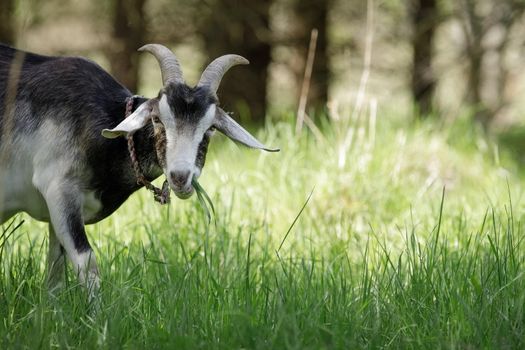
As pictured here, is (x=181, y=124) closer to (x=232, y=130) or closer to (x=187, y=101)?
(x=187, y=101)

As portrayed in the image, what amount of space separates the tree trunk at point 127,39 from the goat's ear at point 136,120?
25.3 ft

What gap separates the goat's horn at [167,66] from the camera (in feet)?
12.9

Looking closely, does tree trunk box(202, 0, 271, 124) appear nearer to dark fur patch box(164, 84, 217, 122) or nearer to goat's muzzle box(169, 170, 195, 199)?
dark fur patch box(164, 84, 217, 122)

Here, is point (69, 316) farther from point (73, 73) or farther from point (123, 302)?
point (73, 73)

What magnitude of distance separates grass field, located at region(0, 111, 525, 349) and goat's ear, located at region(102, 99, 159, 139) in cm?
58

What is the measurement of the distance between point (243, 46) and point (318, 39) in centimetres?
95

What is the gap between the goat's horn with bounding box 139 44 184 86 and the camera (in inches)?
154

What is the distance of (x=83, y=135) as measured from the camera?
4.13 metres

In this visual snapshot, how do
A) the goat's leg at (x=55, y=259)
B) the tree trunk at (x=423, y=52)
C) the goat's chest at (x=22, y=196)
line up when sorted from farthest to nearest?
the tree trunk at (x=423, y=52)
the goat's leg at (x=55, y=259)
the goat's chest at (x=22, y=196)

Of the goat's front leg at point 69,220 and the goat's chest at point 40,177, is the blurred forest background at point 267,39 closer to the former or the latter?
the goat's chest at point 40,177

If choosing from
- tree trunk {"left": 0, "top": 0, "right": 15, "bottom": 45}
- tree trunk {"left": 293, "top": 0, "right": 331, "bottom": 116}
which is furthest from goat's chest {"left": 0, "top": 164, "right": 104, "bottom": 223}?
tree trunk {"left": 0, "top": 0, "right": 15, "bottom": 45}

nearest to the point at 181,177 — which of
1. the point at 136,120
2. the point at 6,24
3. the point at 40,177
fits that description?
the point at 136,120

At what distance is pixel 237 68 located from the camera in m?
11.5

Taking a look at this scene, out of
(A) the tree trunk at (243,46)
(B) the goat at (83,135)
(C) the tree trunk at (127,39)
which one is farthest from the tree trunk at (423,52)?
(B) the goat at (83,135)
